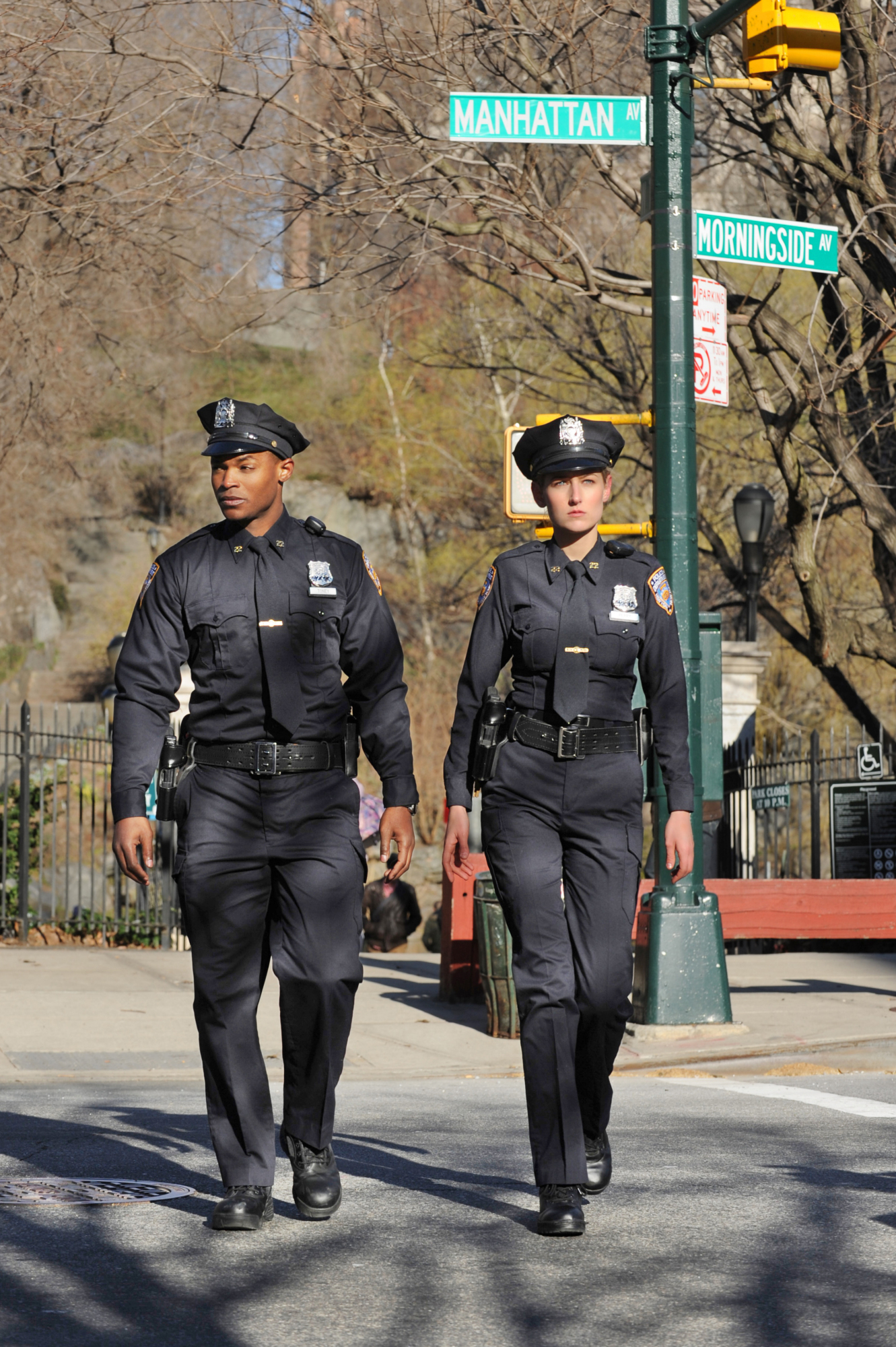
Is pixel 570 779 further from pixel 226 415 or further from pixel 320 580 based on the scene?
pixel 226 415

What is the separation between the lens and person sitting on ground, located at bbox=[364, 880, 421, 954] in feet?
58.0

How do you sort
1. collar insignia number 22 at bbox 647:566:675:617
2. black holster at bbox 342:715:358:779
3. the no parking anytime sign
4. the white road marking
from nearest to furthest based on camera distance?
black holster at bbox 342:715:358:779 < collar insignia number 22 at bbox 647:566:675:617 < the white road marking < the no parking anytime sign

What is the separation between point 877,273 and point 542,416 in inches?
287

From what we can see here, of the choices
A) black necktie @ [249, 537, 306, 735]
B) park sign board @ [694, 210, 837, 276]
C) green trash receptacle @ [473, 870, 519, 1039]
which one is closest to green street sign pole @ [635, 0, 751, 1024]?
park sign board @ [694, 210, 837, 276]

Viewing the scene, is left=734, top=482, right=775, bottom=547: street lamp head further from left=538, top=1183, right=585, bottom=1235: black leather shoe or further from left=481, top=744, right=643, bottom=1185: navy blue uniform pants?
left=538, top=1183, right=585, bottom=1235: black leather shoe

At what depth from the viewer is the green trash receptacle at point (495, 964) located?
9.15m

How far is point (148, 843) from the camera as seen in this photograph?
14.7 ft

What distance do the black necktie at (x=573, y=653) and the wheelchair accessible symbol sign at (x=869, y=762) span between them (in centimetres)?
985

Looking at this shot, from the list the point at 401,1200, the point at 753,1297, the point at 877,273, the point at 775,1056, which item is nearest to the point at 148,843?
the point at 401,1200

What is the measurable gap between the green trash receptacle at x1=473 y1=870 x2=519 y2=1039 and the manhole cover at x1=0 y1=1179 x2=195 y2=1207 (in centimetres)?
425

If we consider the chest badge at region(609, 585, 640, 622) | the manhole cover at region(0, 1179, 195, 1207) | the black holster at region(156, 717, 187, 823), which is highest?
the chest badge at region(609, 585, 640, 622)

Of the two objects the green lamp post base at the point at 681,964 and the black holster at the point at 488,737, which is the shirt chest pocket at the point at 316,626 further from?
the green lamp post base at the point at 681,964

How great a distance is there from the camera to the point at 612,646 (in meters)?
4.69

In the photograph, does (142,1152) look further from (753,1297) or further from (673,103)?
(673,103)
